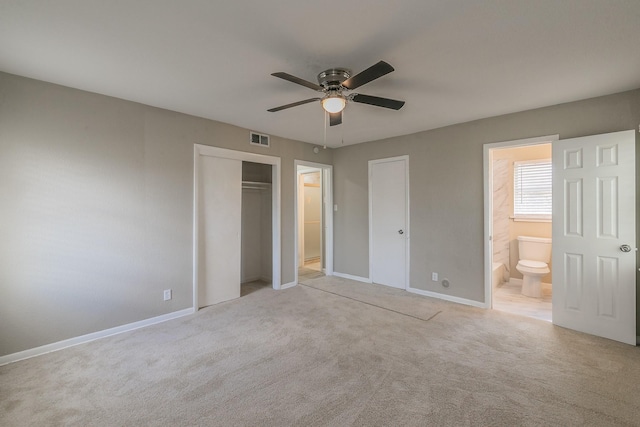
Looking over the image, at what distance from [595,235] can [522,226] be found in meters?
1.90

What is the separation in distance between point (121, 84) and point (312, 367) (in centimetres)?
322

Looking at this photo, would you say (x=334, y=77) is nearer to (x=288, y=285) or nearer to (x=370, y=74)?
(x=370, y=74)

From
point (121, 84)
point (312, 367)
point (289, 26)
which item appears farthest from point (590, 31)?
point (121, 84)

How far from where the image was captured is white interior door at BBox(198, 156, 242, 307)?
3760 millimetres

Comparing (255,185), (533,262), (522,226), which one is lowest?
(533,262)

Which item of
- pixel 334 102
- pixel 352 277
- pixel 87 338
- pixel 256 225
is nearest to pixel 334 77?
pixel 334 102

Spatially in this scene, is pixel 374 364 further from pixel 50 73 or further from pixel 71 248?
pixel 50 73

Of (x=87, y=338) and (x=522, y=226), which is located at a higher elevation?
(x=522, y=226)

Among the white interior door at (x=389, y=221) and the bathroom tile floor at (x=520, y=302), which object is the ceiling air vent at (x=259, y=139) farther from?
the bathroom tile floor at (x=520, y=302)

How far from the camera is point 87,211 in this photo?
278cm

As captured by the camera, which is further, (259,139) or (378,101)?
(259,139)

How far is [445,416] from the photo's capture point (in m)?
1.76

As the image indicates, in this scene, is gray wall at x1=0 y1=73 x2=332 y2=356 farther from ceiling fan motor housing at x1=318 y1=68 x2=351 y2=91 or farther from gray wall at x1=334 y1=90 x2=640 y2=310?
gray wall at x1=334 y1=90 x2=640 y2=310

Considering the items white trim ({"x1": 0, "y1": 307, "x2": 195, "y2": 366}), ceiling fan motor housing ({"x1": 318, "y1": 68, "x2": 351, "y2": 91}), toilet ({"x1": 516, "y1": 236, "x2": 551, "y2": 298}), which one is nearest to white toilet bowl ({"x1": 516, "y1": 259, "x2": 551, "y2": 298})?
toilet ({"x1": 516, "y1": 236, "x2": 551, "y2": 298})
